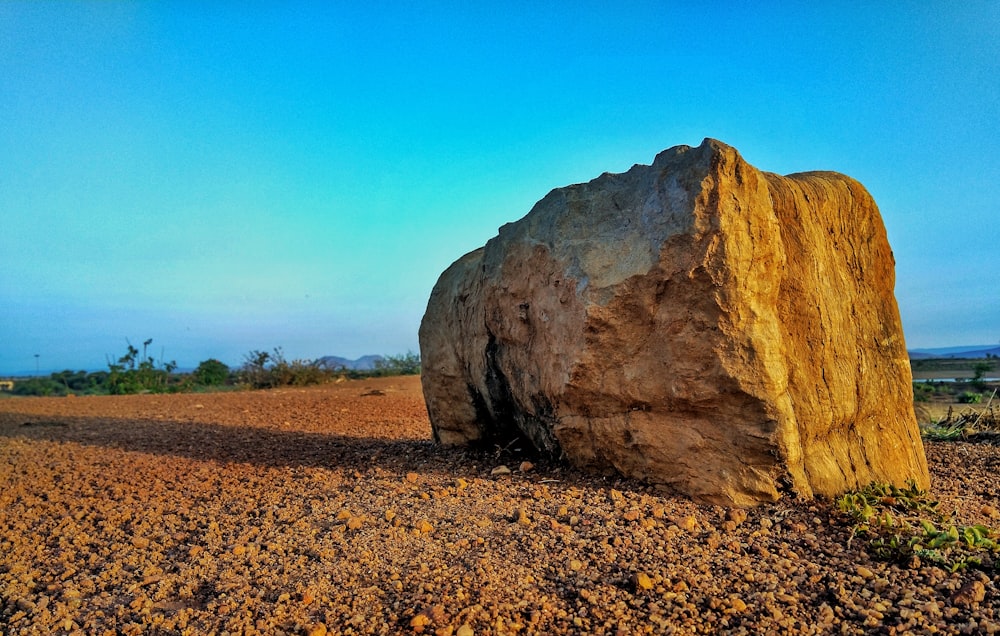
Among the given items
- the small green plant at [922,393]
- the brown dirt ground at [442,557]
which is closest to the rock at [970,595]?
the brown dirt ground at [442,557]

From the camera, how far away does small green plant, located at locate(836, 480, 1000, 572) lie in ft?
10.5

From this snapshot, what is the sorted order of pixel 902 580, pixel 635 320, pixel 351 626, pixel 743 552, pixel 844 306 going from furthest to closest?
pixel 844 306 < pixel 635 320 < pixel 743 552 < pixel 902 580 < pixel 351 626

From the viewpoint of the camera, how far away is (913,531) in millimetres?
3496

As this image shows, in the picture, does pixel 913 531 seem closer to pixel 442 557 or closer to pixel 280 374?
pixel 442 557

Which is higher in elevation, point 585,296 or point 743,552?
point 585,296

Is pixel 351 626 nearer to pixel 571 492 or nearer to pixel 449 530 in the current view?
pixel 449 530

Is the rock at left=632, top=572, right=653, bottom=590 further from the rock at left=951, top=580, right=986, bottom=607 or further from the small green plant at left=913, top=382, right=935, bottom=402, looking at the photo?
the small green plant at left=913, top=382, right=935, bottom=402

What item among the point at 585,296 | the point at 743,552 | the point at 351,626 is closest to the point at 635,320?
the point at 585,296

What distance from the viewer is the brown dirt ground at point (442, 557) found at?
2.79 m

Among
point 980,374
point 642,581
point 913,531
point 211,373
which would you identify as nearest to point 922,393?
point 980,374

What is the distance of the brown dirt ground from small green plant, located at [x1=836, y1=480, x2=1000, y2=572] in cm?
9

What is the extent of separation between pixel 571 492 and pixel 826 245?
7.74 feet

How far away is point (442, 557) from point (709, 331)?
75.4 inches

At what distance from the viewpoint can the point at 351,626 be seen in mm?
2760
